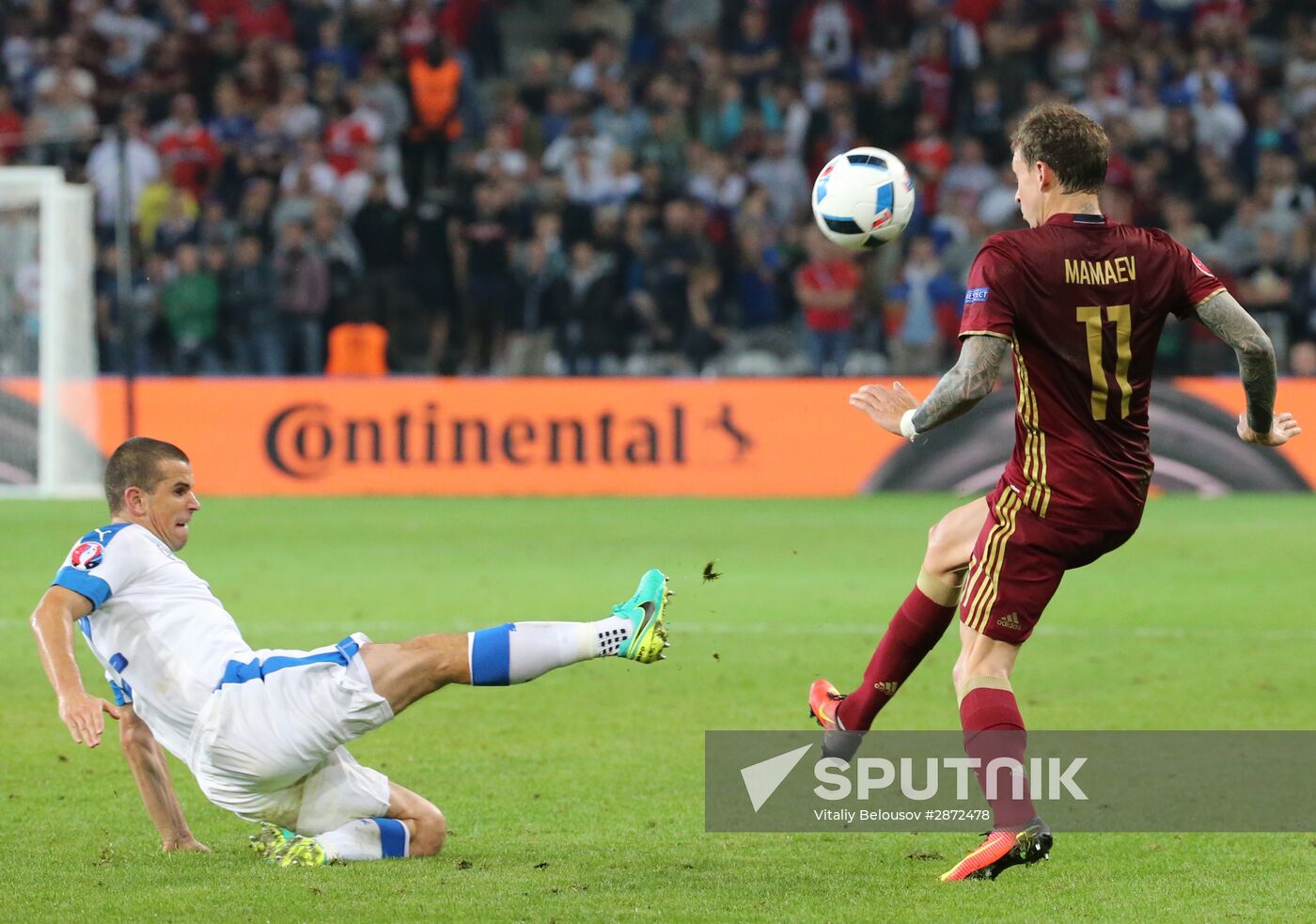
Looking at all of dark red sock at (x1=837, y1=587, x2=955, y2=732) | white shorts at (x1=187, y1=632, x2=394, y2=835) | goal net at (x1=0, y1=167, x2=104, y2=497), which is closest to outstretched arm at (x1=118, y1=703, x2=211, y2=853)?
white shorts at (x1=187, y1=632, x2=394, y2=835)

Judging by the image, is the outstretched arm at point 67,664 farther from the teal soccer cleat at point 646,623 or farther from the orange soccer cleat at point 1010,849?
the orange soccer cleat at point 1010,849

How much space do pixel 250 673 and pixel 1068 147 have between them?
2495 mm

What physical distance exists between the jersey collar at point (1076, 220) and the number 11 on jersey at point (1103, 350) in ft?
0.71

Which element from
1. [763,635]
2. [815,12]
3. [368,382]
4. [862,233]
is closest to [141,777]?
[862,233]

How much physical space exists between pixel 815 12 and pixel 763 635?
13.4 metres

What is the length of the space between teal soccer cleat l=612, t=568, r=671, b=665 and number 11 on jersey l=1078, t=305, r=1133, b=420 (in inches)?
48.8

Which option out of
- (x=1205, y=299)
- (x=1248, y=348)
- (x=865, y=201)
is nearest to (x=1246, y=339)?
(x=1248, y=348)

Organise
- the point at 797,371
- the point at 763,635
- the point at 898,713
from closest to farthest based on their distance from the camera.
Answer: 1. the point at 898,713
2. the point at 763,635
3. the point at 797,371

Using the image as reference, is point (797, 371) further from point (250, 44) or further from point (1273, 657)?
point (1273, 657)

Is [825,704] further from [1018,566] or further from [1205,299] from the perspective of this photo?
[1205,299]

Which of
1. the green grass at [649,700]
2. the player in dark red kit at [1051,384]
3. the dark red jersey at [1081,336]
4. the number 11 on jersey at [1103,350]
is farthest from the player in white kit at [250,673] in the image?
the number 11 on jersey at [1103,350]

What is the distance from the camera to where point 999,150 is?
20.5 meters

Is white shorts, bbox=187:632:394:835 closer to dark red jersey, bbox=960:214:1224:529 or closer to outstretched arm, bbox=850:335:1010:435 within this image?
outstretched arm, bbox=850:335:1010:435

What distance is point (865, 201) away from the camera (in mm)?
6469
